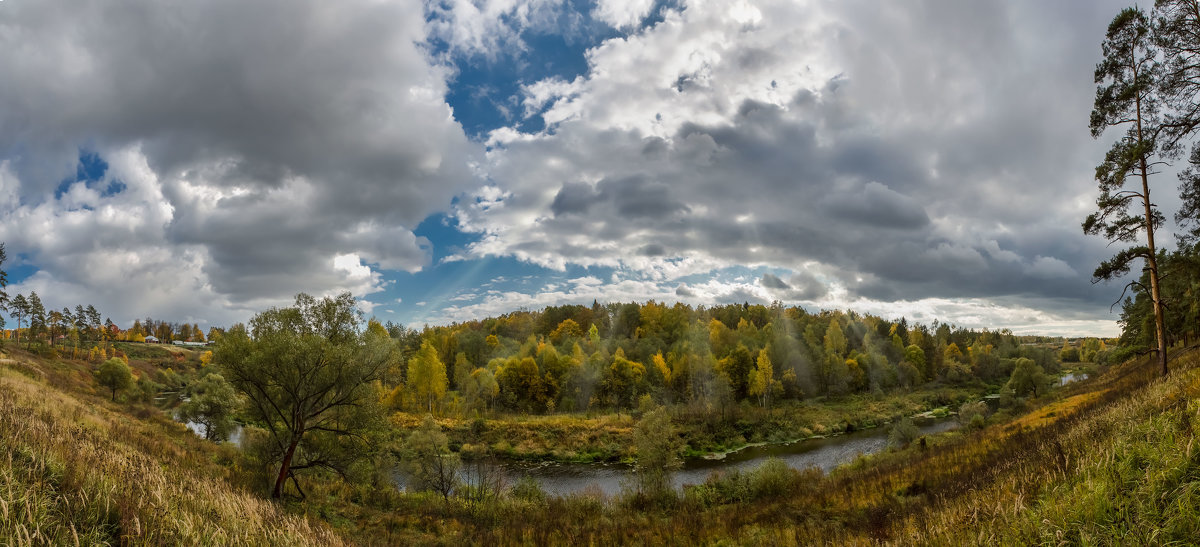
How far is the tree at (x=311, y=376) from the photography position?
76.3ft

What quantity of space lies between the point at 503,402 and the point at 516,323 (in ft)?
241

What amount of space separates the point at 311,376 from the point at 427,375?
47.6 metres

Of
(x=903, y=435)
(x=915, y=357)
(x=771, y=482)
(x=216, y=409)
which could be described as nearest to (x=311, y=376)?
(x=771, y=482)

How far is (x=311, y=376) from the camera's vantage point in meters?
23.7

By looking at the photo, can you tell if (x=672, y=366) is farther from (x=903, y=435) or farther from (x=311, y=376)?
(x=311, y=376)

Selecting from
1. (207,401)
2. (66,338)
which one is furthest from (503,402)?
(66,338)

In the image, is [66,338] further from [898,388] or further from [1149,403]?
[898,388]

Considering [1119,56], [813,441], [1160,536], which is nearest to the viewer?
[1160,536]

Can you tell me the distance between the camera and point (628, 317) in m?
123

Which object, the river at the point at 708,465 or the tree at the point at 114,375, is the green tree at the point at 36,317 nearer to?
the tree at the point at 114,375

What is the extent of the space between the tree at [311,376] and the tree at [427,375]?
4172 cm

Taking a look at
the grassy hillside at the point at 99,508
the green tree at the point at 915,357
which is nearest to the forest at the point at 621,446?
the grassy hillside at the point at 99,508

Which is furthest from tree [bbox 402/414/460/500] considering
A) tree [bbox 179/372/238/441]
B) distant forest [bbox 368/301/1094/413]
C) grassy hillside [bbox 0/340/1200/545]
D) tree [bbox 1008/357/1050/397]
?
tree [bbox 1008/357/1050/397]

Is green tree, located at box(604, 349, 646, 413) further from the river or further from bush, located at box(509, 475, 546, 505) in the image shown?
bush, located at box(509, 475, 546, 505)
